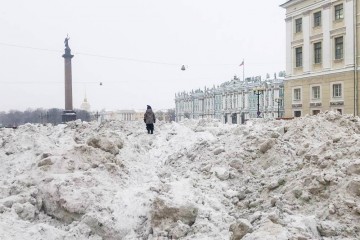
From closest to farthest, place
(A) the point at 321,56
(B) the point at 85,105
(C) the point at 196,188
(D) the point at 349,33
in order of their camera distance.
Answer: (C) the point at 196,188
(D) the point at 349,33
(A) the point at 321,56
(B) the point at 85,105

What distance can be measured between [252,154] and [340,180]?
261cm

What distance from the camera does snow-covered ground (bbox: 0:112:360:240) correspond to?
5.91 meters

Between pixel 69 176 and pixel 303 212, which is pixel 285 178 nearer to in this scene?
pixel 303 212

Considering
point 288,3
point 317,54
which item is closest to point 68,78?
point 288,3

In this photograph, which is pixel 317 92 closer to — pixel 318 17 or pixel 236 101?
pixel 318 17

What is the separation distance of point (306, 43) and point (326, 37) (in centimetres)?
174

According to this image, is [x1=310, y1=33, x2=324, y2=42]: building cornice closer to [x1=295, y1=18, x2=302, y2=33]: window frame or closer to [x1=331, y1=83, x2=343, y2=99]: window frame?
[x1=295, y1=18, x2=302, y2=33]: window frame

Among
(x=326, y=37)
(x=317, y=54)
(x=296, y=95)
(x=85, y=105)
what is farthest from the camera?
(x=85, y=105)

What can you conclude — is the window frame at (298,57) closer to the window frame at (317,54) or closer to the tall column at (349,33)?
the window frame at (317,54)

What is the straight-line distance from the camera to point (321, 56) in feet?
82.4

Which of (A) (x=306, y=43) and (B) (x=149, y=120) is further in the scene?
(A) (x=306, y=43)

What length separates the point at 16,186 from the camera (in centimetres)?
781

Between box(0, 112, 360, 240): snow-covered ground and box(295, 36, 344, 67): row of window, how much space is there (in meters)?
15.3

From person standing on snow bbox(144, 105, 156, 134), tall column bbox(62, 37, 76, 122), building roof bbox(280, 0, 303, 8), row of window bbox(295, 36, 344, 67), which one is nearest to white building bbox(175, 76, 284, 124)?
row of window bbox(295, 36, 344, 67)
